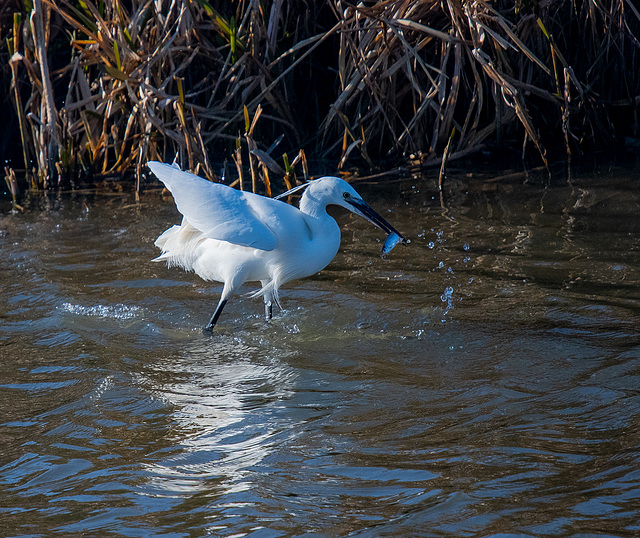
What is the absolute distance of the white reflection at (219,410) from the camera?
274cm

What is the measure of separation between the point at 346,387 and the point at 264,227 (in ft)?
3.99

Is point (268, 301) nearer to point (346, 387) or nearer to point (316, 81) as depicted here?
point (346, 387)

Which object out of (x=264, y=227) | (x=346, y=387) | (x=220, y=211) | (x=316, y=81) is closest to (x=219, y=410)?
(x=346, y=387)

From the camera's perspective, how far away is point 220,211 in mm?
4414

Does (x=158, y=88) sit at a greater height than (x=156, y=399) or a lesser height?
greater

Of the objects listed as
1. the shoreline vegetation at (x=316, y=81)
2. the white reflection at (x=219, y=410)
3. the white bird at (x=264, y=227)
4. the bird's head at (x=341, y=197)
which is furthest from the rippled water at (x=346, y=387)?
the shoreline vegetation at (x=316, y=81)

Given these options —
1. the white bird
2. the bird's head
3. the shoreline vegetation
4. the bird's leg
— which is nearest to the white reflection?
the bird's leg

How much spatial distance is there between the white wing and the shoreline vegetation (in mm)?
2022

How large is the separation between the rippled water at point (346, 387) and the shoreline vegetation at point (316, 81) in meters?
1.46

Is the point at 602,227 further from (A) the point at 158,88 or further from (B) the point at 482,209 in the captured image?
(A) the point at 158,88

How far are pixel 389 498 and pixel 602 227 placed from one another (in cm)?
400

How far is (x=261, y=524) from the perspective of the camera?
2377 mm

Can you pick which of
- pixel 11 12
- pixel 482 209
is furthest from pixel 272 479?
pixel 11 12

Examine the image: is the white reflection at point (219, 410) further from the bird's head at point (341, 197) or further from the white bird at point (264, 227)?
the bird's head at point (341, 197)
